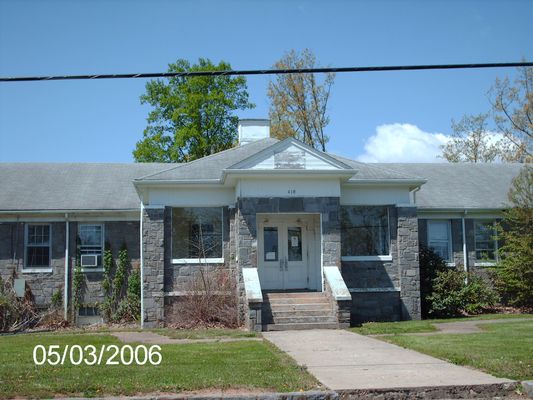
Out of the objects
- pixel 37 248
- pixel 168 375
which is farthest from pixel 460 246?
pixel 168 375

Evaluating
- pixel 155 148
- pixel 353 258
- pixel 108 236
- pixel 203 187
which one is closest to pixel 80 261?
pixel 108 236

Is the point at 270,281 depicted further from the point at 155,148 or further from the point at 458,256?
the point at 155,148

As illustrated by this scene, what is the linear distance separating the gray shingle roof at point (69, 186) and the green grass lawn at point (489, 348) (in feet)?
37.3

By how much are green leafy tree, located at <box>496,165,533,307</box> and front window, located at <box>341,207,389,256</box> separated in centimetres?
442

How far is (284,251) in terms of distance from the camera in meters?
18.2

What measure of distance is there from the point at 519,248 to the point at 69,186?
50.5 ft

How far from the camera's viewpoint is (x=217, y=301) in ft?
55.2

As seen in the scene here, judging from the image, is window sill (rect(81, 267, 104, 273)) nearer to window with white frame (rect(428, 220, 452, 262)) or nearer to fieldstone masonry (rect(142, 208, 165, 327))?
fieldstone masonry (rect(142, 208, 165, 327))

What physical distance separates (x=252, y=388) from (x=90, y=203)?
45.4 feet

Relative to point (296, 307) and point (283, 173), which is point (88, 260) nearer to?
point (283, 173)

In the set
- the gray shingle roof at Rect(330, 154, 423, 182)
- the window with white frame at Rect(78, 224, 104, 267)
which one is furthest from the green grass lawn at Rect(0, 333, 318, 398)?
the window with white frame at Rect(78, 224, 104, 267)

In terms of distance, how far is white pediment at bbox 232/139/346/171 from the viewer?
16.6m

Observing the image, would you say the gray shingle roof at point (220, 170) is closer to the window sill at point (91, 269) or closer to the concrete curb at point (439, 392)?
the window sill at point (91, 269)

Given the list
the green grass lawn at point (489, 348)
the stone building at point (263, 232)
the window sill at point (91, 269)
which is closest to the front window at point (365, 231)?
the stone building at point (263, 232)
